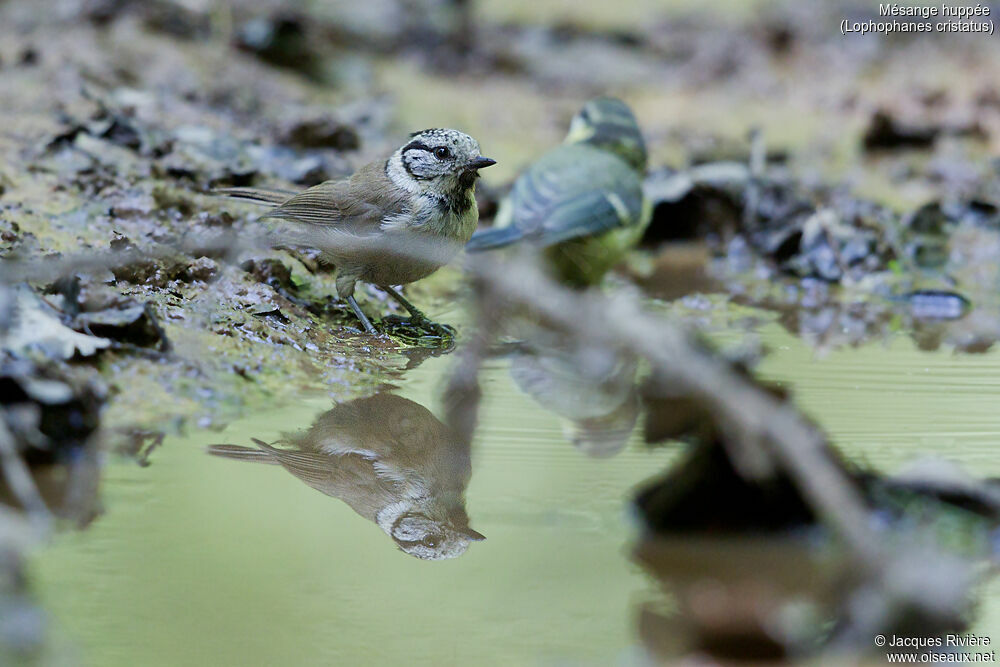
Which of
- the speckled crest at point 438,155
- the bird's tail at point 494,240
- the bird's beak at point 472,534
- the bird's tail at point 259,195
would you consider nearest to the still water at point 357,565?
the bird's beak at point 472,534

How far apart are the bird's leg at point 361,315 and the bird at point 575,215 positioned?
963mm

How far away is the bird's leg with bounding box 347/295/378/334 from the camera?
14.1 ft

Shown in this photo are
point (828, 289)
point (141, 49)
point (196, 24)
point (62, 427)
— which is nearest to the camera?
point (62, 427)

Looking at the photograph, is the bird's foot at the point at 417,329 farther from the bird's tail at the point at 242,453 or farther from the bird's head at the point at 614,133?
the bird's head at the point at 614,133

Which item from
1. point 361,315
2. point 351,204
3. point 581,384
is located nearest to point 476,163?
point 351,204

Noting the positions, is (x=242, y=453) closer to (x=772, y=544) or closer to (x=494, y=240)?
(x=772, y=544)

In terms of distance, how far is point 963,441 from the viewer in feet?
9.96

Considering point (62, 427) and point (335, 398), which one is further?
point (335, 398)

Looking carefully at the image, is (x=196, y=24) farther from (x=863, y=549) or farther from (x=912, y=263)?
(x=863, y=549)

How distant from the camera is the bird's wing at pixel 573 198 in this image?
5.31 metres

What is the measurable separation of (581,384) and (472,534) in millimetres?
1413

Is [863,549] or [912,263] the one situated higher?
[863,549]

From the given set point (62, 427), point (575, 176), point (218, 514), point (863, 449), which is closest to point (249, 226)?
point (575, 176)

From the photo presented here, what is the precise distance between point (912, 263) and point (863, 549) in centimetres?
456
